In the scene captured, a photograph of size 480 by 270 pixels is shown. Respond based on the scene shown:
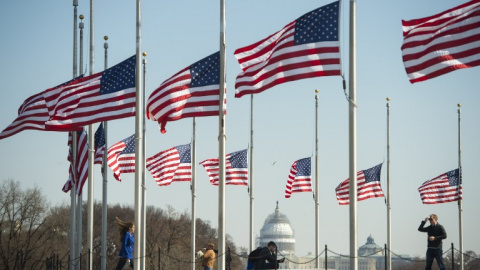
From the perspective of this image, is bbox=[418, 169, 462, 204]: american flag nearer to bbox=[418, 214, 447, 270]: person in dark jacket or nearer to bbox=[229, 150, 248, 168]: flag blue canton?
bbox=[229, 150, 248, 168]: flag blue canton

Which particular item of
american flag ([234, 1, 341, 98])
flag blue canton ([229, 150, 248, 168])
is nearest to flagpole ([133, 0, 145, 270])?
american flag ([234, 1, 341, 98])

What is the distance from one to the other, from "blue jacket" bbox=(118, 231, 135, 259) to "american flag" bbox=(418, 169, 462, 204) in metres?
16.2

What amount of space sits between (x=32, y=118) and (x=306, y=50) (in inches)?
488

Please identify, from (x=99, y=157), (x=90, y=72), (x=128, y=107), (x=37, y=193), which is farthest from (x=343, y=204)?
(x=37, y=193)

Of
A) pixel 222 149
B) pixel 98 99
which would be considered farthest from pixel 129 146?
pixel 222 149

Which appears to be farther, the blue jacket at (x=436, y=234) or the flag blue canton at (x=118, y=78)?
the blue jacket at (x=436, y=234)

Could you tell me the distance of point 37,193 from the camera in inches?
2995

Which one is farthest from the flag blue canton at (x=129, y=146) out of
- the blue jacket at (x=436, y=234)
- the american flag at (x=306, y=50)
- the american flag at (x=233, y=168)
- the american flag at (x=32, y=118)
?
the american flag at (x=306, y=50)

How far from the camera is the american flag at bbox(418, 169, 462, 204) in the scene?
43312 mm

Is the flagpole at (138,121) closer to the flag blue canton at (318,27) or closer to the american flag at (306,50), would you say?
the american flag at (306,50)

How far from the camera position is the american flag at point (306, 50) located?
23453 mm

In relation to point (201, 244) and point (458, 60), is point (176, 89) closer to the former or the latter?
point (458, 60)

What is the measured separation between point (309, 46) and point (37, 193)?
55131mm

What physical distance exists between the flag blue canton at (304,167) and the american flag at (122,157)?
1037 cm
